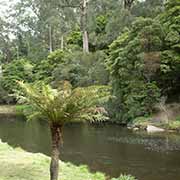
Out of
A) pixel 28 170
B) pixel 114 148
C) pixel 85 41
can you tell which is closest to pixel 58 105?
pixel 28 170

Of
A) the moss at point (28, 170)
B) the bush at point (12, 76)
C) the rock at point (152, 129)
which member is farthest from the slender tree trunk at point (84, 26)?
the moss at point (28, 170)

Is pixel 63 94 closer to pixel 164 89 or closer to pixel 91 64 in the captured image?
pixel 164 89

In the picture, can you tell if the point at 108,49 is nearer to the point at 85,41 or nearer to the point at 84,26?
the point at 85,41

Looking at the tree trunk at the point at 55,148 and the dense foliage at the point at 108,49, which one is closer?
the tree trunk at the point at 55,148

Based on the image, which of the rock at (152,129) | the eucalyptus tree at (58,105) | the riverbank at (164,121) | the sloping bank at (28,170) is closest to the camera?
the eucalyptus tree at (58,105)

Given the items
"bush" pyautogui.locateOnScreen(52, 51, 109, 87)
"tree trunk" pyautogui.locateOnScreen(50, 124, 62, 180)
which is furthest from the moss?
"bush" pyautogui.locateOnScreen(52, 51, 109, 87)

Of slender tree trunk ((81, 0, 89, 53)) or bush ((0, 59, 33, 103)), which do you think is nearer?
slender tree trunk ((81, 0, 89, 53))

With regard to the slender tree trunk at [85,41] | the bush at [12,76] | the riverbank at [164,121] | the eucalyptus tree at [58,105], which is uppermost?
the slender tree trunk at [85,41]

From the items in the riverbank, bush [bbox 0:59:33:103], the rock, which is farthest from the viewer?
bush [bbox 0:59:33:103]

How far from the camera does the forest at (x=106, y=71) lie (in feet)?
32.3

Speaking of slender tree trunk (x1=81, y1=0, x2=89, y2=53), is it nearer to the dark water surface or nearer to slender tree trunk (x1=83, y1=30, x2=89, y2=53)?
slender tree trunk (x1=83, y1=30, x2=89, y2=53)

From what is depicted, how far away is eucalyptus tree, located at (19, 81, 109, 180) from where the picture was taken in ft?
31.1

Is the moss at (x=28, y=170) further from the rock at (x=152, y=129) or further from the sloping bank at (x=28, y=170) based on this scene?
the rock at (x=152, y=129)

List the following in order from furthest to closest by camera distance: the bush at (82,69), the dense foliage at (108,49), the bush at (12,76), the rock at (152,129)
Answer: the bush at (12,76) → the bush at (82,69) → the dense foliage at (108,49) → the rock at (152,129)
